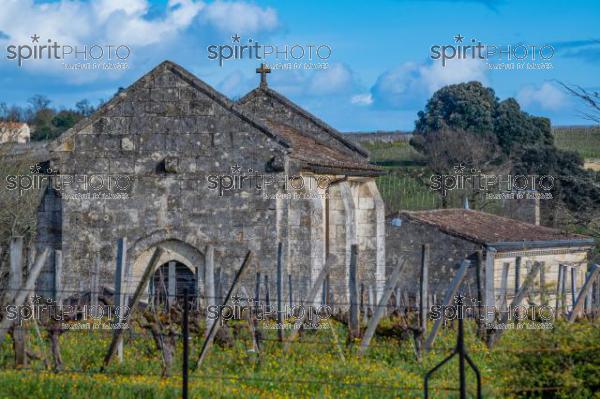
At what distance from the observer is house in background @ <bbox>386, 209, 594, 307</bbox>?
32188 mm

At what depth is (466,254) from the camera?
3228 centimetres

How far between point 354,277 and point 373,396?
169 inches

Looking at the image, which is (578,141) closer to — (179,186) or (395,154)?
(395,154)

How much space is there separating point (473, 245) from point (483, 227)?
259 centimetres

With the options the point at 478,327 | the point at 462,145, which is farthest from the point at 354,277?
the point at 462,145

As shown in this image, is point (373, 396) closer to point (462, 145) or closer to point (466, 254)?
point (466, 254)

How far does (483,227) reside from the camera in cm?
3469

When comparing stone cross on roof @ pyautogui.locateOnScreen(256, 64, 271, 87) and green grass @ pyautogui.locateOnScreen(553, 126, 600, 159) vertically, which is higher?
green grass @ pyautogui.locateOnScreen(553, 126, 600, 159)

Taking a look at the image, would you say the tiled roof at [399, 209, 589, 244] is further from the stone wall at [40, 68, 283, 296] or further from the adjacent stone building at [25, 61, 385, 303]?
the stone wall at [40, 68, 283, 296]

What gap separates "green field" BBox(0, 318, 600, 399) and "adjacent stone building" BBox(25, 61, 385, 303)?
4.79m

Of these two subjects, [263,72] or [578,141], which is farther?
[578,141]

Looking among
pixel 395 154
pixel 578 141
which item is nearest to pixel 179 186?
pixel 395 154

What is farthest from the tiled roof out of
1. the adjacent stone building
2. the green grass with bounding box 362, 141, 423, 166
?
the green grass with bounding box 362, 141, 423, 166

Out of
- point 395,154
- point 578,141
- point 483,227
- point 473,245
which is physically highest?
point 578,141
